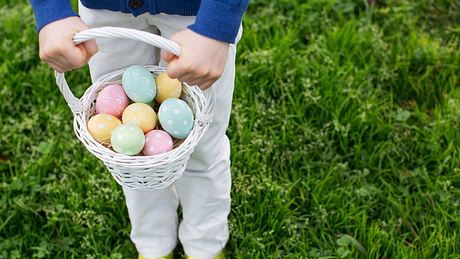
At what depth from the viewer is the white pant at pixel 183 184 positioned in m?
1.68

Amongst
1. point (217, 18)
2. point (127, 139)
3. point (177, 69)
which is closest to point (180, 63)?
point (177, 69)

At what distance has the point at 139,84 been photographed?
161 centimetres

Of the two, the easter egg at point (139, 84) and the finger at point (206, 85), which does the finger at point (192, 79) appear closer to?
the finger at point (206, 85)

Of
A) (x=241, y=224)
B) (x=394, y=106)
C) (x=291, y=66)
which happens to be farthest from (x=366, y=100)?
(x=241, y=224)

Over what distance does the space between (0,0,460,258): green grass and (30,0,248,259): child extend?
0.57 feet

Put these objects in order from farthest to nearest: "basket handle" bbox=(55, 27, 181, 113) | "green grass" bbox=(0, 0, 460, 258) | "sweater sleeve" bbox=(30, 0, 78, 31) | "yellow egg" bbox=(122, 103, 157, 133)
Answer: "green grass" bbox=(0, 0, 460, 258)
"yellow egg" bbox=(122, 103, 157, 133)
"sweater sleeve" bbox=(30, 0, 78, 31)
"basket handle" bbox=(55, 27, 181, 113)

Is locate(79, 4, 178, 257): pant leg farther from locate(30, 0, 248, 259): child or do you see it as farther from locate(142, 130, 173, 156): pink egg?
locate(142, 130, 173, 156): pink egg

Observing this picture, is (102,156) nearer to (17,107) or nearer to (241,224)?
(241,224)

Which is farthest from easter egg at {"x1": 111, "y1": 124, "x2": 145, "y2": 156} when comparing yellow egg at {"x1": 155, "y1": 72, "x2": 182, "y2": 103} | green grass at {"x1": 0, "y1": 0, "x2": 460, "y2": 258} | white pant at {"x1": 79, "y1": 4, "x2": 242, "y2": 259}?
green grass at {"x1": 0, "y1": 0, "x2": 460, "y2": 258}

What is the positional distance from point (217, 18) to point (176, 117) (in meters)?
0.25

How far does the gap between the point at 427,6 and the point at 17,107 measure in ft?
5.81

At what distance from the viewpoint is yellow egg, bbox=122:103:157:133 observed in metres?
1.61

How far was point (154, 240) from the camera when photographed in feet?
6.95

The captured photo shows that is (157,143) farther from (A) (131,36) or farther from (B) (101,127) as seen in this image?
(A) (131,36)
